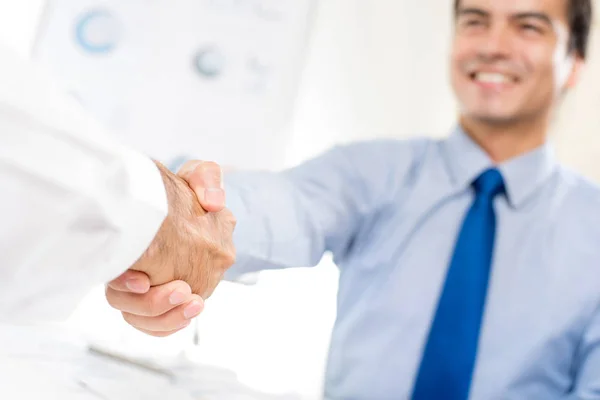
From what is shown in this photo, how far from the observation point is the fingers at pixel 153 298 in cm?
55

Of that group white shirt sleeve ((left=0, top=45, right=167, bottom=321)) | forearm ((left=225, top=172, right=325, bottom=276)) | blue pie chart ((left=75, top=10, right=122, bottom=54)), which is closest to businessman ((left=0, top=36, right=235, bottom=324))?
white shirt sleeve ((left=0, top=45, right=167, bottom=321))

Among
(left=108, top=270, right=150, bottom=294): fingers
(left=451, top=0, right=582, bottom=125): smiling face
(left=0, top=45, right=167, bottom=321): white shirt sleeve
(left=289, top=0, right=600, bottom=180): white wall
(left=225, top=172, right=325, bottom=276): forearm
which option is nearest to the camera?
(left=0, top=45, right=167, bottom=321): white shirt sleeve

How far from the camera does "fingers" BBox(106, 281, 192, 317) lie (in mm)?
550

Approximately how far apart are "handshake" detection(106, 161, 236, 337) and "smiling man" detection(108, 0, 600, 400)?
17 centimetres

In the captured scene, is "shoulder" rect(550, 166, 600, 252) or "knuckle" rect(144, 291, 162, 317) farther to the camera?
"shoulder" rect(550, 166, 600, 252)

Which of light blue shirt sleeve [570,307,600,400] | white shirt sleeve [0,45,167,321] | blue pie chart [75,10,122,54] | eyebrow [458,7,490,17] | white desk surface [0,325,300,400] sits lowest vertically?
light blue shirt sleeve [570,307,600,400]

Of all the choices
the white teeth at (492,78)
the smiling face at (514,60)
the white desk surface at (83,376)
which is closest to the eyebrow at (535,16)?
the smiling face at (514,60)

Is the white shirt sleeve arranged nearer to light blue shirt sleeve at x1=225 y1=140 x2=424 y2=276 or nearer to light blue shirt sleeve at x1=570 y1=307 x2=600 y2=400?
light blue shirt sleeve at x1=225 y1=140 x2=424 y2=276

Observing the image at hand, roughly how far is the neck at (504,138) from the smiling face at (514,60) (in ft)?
0.04

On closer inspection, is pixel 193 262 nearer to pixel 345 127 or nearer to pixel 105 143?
pixel 105 143

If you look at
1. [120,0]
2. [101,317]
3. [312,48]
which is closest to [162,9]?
[120,0]

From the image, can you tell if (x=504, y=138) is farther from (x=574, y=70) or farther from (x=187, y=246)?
(x=187, y=246)

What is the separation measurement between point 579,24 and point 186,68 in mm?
924

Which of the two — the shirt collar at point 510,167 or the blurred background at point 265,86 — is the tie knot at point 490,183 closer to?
the shirt collar at point 510,167
